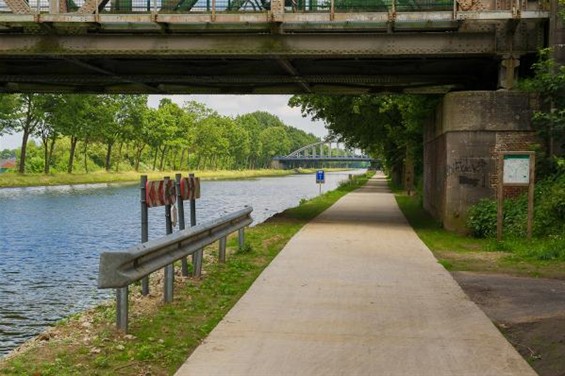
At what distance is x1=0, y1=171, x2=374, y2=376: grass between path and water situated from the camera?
574 cm

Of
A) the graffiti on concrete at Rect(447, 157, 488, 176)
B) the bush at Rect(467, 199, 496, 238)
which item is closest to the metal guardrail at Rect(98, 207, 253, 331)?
the bush at Rect(467, 199, 496, 238)

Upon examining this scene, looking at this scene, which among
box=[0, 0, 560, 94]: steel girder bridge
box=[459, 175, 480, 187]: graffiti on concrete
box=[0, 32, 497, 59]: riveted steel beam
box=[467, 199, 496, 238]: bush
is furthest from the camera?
box=[459, 175, 480, 187]: graffiti on concrete

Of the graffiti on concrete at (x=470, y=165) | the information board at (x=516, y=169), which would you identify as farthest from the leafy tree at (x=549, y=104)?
the graffiti on concrete at (x=470, y=165)

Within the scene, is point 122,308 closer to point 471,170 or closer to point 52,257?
point 52,257

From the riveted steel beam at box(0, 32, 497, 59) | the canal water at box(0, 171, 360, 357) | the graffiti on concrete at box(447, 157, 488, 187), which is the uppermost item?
Answer: the riveted steel beam at box(0, 32, 497, 59)

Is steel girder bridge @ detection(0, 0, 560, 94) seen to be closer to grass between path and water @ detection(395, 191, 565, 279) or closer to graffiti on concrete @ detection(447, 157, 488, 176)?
graffiti on concrete @ detection(447, 157, 488, 176)

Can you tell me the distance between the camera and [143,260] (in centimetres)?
713

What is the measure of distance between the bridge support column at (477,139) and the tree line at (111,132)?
53650 millimetres

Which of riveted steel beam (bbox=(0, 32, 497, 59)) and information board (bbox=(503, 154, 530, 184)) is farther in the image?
riveted steel beam (bbox=(0, 32, 497, 59))

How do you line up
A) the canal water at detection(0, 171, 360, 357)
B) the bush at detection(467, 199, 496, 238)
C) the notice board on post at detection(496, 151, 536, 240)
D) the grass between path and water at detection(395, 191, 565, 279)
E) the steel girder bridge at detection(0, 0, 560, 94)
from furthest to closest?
the steel girder bridge at detection(0, 0, 560, 94)
the bush at detection(467, 199, 496, 238)
the notice board on post at detection(496, 151, 536, 240)
the grass between path and water at detection(395, 191, 565, 279)
the canal water at detection(0, 171, 360, 357)

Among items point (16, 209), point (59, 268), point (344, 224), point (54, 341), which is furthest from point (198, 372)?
point (16, 209)

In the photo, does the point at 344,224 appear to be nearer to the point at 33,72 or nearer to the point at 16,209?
the point at 33,72

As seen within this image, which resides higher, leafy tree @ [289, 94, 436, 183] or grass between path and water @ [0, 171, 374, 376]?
leafy tree @ [289, 94, 436, 183]

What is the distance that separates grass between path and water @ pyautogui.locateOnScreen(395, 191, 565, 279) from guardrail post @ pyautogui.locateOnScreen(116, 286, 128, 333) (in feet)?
21.6
